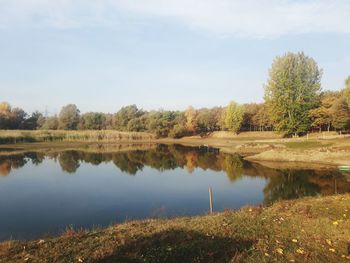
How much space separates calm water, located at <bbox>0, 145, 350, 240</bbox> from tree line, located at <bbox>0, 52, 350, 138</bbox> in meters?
26.7

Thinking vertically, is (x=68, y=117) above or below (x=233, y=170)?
above

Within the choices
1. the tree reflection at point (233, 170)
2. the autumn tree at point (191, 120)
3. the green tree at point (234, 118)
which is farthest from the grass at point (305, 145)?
the autumn tree at point (191, 120)

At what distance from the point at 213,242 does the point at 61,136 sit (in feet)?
315

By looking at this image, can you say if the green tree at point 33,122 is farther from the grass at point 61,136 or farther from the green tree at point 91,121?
the grass at point 61,136

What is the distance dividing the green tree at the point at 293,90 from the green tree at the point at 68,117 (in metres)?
93.8

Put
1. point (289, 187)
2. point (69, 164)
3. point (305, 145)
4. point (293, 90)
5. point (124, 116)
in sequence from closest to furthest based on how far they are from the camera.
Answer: point (289, 187)
point (69, 164)
point (305, 145)
point (293, 90)
point (124, 116)

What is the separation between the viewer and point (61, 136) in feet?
330

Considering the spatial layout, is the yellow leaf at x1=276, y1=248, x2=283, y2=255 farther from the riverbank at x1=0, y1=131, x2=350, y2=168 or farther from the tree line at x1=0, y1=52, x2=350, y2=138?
the tree line at x1=0, y1=52, x2=350, y2=138

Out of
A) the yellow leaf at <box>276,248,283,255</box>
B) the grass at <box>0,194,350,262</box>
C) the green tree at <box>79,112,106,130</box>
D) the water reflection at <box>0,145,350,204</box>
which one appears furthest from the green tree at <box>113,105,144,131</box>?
the yellow leaf at <box>276,248,283,255</box>

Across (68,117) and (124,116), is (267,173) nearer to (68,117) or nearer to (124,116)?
(124,116)

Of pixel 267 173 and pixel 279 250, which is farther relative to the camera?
pixel 267 173

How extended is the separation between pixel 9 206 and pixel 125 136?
85.5 m

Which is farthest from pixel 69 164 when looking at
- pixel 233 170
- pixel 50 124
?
pixel 50 124

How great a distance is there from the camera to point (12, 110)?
13925cm
